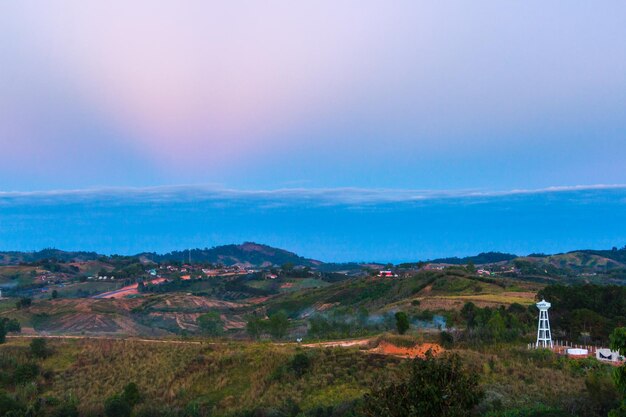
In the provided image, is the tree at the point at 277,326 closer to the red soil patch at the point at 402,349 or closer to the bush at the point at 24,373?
the red soil patch at the point at 402,349

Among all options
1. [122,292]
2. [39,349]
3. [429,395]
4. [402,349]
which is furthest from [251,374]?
[122,292]

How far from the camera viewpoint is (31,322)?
93.4m

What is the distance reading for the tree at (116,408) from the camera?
1455 inches

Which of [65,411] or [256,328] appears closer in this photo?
[65,411]

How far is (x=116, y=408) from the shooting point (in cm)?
3700

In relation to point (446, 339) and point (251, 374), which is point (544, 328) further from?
point (251, 374)

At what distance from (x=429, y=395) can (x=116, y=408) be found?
27.1m

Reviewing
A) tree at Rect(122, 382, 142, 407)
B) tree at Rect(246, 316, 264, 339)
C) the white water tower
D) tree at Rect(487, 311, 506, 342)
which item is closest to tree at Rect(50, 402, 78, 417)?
tree at Rect(122, 382, 142, 407)

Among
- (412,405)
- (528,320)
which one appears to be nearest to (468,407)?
(412,405)

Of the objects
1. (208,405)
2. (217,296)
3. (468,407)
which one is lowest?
(217,296)

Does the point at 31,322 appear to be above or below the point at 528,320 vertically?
below

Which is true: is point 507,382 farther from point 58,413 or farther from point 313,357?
point 58,413

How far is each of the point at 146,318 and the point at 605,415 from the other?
93795 mm

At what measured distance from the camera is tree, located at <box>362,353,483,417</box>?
1802 centimetres
